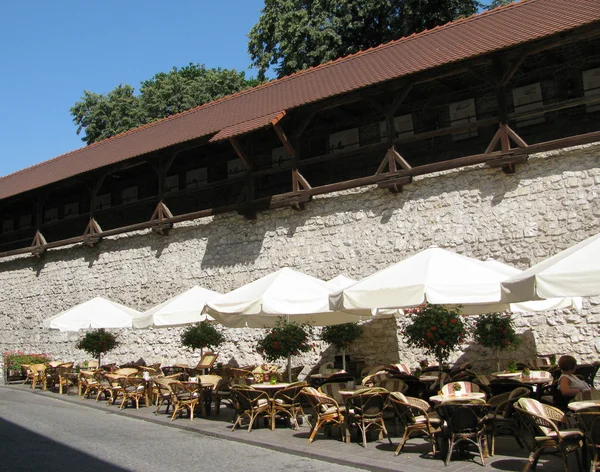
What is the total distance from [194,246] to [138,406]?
202 inches

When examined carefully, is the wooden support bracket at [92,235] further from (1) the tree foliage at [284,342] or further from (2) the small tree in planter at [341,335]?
(1) the tree foliage at [284,342]

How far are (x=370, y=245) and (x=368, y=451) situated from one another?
636cm

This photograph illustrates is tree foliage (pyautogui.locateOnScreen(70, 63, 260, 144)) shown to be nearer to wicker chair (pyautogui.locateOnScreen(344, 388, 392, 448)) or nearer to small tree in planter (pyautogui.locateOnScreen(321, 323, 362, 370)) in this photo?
small tree in planter (pyautogui.locateOnScreen(321, 323, 362, 370))

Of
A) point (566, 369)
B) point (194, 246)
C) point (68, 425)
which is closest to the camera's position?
point (566, 369)

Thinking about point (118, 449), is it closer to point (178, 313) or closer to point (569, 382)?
point (178, 313)

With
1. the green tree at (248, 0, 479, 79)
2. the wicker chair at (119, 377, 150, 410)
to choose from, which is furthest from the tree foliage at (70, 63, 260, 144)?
the wicker chair at (119, 377, 150, 410)

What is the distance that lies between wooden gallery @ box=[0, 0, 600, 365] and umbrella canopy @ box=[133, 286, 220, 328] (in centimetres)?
249

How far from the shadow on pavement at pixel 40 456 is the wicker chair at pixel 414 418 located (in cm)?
302

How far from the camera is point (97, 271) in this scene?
18.8m

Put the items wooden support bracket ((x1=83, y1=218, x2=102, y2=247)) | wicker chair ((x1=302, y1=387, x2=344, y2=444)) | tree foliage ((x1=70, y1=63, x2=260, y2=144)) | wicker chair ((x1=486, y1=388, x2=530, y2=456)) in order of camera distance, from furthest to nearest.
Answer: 1. tree foliage ((x1=70, y1=63, x2=260, y2=144))
2. wooden support bracket ((x1=83, y1=218, x2=102, y2=247))
3. wicker chair ((x1=302, y1=387, x2=344, y2=444))
4. wicker chair ((x1=486, y1=388, x2=530, y2=456))

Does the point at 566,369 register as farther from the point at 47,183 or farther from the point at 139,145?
the point at 47,183

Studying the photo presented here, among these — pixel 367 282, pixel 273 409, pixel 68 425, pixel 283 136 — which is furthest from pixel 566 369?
pixel 283 136

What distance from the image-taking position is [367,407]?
24.1 ft

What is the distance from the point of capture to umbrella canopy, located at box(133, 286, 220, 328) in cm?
1197
